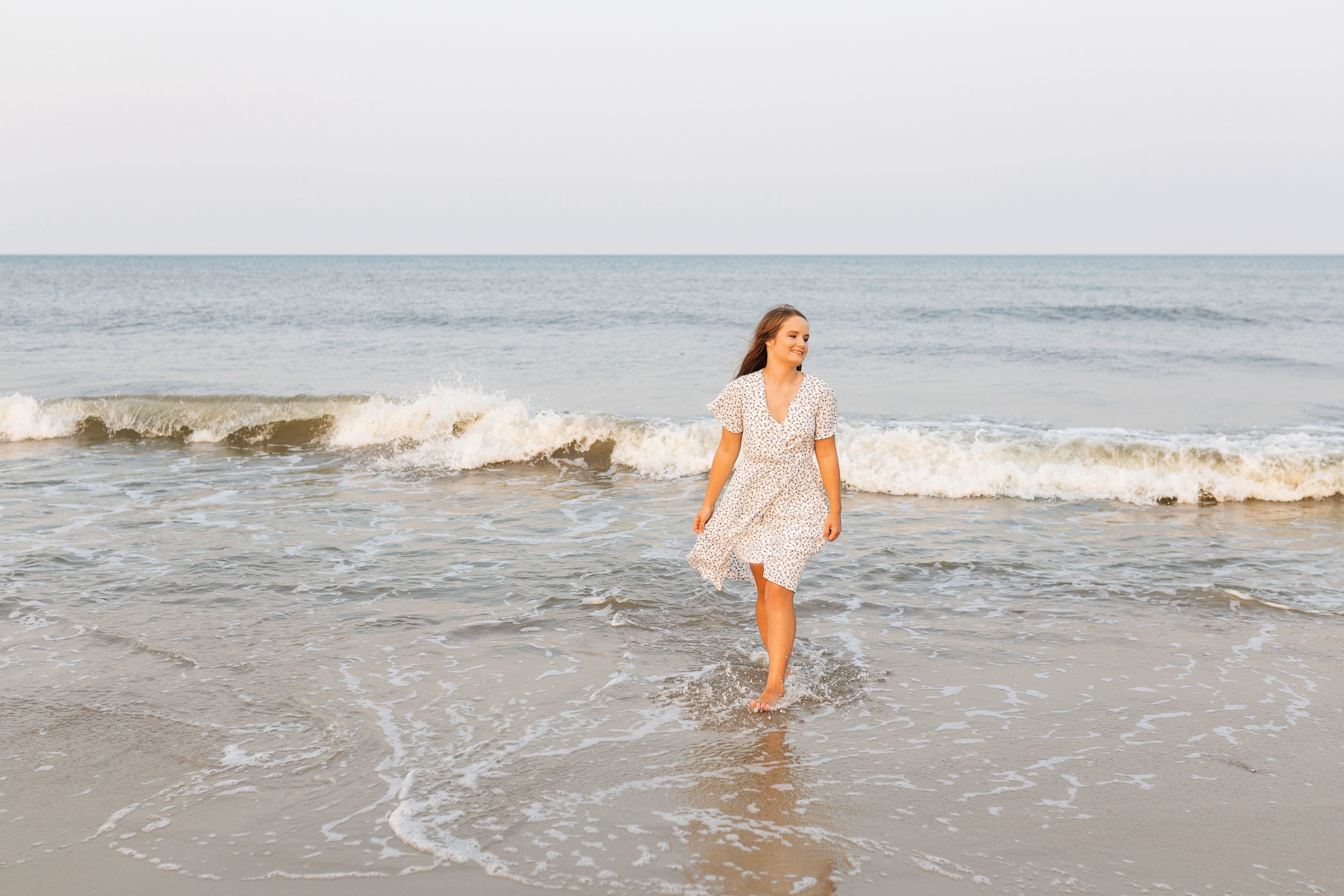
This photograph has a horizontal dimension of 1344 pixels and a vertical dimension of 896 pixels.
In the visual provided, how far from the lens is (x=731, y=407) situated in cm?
447

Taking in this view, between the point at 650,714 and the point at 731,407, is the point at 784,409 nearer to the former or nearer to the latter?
the point at 731,407

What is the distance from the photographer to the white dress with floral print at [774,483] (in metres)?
4.35

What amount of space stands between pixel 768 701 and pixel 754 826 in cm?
106

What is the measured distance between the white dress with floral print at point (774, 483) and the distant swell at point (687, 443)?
556cm

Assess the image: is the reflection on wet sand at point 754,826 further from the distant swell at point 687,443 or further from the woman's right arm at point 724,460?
the distant swell at point 687,443

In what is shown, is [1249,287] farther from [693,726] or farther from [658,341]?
[693,726]

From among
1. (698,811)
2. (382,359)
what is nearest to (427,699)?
(698,811)

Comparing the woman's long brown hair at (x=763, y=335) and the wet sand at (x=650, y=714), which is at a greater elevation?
the woman's long brown hair at (x=763, y=335)

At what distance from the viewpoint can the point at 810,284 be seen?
187ft

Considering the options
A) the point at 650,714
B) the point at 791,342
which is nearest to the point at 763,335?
the point at 791,342

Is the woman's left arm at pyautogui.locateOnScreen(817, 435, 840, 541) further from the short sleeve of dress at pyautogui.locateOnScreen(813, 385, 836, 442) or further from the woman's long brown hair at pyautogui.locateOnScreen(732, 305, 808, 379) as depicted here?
the woman's long brown hair at pyautogui.locateOnScreen(732, 305, 808, 379)

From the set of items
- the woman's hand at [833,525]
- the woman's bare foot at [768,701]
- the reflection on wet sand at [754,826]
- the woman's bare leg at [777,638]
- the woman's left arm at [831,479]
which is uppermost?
the woman's left arm at [831,479]

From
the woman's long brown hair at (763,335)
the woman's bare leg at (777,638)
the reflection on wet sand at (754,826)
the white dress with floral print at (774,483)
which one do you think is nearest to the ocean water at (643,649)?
the reflection on wet sand at (754,826)

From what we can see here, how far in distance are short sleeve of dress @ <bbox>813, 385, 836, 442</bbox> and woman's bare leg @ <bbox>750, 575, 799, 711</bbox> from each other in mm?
739
